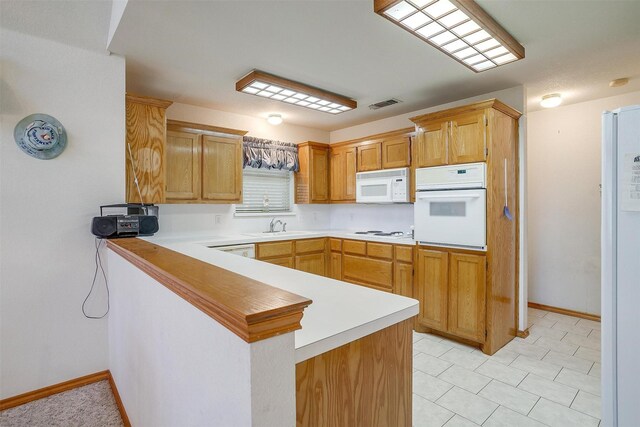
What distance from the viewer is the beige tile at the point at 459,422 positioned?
1.89m

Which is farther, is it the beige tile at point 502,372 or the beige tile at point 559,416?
the beige tile at point 502,372

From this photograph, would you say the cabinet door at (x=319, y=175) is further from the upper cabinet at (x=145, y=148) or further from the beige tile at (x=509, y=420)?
the beige tile at (x=509, y=420)

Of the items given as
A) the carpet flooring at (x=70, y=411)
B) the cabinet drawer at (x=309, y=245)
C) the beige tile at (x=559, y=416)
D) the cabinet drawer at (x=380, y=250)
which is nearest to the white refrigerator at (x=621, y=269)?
the beige tile at (x=559, y=416)

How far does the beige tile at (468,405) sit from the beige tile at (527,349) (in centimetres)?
99

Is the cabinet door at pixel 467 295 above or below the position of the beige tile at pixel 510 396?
above

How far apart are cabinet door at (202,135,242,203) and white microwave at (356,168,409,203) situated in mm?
1557

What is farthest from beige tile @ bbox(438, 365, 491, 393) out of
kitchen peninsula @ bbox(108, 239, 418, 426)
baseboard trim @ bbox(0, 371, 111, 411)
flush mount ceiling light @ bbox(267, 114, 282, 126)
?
flush mount ceiling light @ bbox(267, 114, 282, 126)

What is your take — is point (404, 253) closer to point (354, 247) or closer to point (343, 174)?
point (354, 247)

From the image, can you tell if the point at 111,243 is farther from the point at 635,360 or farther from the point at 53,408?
the point at 635,360

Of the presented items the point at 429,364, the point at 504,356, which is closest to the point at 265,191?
the point at 429,364

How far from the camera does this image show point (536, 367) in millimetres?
2559

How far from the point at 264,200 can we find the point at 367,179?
4.74ft

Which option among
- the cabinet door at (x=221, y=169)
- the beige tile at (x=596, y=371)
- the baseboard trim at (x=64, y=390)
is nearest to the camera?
the baseboard trim at (x=64, y=390)

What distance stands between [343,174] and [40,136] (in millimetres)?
3239
